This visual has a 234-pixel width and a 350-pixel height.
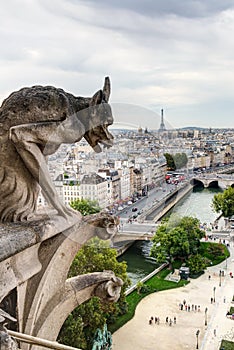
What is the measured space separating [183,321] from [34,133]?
11987mm

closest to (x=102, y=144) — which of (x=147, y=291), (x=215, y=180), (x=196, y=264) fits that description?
(x=147, y=291)

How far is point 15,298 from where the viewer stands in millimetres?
3357

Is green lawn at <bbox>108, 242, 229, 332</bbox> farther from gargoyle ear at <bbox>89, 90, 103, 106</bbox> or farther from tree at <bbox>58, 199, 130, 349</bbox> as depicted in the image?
gargoyle ear at <bbox>89, 90, 103, 106</bbox>

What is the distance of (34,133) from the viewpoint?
130 inches

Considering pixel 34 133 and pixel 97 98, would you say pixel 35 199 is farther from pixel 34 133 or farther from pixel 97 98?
pixel 97 98

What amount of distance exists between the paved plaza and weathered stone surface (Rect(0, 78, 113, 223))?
29.8ft

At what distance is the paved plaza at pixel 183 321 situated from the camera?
39.8 ft

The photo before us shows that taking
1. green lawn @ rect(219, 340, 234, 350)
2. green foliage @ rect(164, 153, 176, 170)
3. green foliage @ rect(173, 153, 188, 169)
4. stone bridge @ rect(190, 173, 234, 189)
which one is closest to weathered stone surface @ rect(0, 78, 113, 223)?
green foliage @ rect(164, 153, 176, 170)

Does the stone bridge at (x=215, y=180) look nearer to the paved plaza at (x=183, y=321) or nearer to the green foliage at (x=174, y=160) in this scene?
the paved plaza at (x=183, y=321)

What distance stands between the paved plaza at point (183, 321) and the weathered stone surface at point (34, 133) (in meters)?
9.10

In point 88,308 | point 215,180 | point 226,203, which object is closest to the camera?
point 88,308

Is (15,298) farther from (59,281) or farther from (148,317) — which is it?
(148,317)

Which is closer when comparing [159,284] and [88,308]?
[88,308]

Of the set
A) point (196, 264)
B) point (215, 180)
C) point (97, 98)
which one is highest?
point (97, 98)
